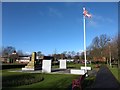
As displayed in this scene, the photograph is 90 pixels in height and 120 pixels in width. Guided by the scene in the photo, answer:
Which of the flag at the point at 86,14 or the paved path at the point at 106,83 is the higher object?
the flag at the point at 86,14

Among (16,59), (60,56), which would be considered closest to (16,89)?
(16,59)

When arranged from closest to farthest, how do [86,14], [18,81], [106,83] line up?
[18,81] < [106,83] < [86,14]

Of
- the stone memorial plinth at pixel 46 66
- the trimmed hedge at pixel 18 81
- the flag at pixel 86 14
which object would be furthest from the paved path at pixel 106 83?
the stone memorial plinth at pixel 46 66

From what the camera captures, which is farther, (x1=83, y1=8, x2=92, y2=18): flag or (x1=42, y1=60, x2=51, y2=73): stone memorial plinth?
(x1=42, y1=60, x2=51, y2=73): stone memorial plinth

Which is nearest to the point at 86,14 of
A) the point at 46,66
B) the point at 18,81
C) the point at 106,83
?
the point at 46,66

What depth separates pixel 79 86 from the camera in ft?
47.6

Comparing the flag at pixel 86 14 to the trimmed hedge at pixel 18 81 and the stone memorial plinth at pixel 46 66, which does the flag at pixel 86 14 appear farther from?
the stone memorial plinth at pixel 46 66

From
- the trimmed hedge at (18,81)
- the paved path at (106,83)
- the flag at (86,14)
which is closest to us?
the paved path at (106,83)

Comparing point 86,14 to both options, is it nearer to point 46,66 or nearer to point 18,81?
point 46,66

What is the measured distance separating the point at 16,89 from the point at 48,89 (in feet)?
6.72

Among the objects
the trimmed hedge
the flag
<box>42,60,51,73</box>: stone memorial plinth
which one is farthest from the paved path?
<box>42,60,51,73</box>: stone memorial plinth

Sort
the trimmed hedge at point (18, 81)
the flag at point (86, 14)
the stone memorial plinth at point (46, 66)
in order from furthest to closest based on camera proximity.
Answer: the stone memorial plinth at point (46, 66), the flag at point (86, 14), the trimmed hedge at point (18, 81)

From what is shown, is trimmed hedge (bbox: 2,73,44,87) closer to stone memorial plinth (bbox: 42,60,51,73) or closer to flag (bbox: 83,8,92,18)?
flag (bbox: 83,8,92,18)

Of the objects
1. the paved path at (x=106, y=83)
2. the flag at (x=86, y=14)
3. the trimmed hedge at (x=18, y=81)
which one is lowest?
the paved path at (x=106, y=83)
